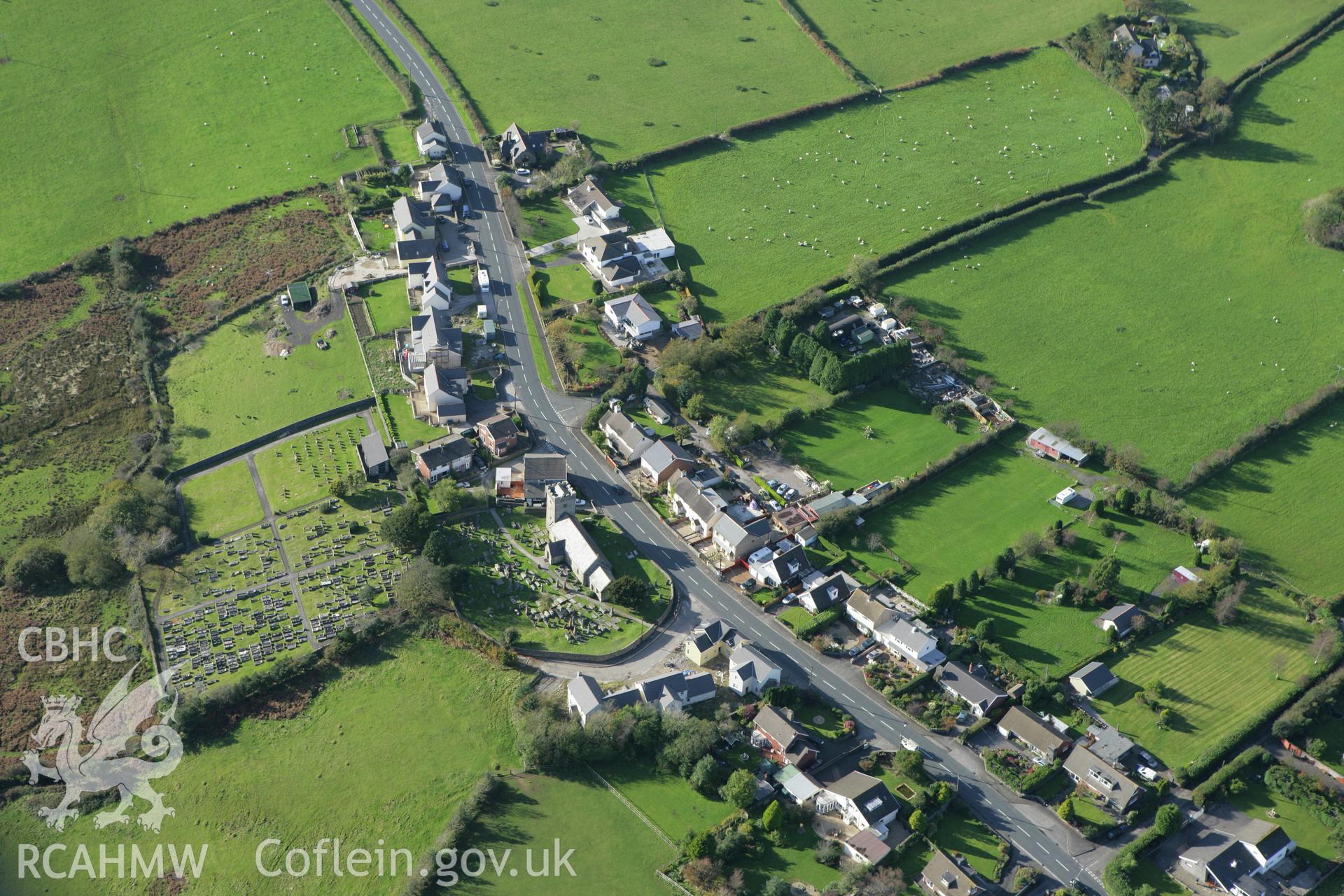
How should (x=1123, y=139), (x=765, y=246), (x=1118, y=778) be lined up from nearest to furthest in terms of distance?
(x=1118, y=778) < (x=765, y=246) < (x=1123, y=139)

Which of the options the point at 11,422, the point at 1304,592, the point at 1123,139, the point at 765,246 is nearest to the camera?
the point at 1304,592

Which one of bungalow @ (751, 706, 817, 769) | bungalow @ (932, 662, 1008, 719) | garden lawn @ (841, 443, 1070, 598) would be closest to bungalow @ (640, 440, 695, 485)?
garden lawn @ (841, 443, 1070, 598)

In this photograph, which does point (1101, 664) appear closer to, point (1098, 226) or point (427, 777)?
point (427, 777)

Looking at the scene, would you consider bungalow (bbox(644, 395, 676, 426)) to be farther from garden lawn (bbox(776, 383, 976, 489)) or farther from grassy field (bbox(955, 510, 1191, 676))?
grassy field (bbox(955, 510, 1191, 676))

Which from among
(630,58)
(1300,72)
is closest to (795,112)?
(630,58)

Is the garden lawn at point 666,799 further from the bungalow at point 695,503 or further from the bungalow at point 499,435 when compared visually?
the bungalow at point 499,435

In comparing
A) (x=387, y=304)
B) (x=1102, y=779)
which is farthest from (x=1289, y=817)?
(x=387, y=304)

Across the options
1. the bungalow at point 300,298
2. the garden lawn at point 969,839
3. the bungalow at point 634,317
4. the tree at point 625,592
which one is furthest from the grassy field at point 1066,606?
the bungalow at point 300,298
